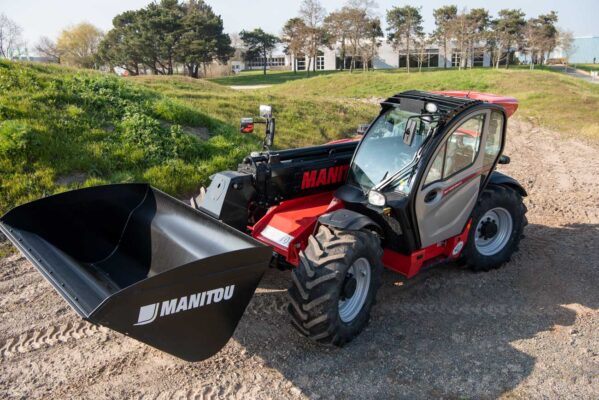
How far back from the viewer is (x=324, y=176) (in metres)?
4.70

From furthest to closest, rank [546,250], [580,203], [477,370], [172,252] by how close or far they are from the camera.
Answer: [580,203]
[546,250]
[172,252]
[477,370]

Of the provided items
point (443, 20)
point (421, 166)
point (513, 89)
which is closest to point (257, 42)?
point (443, 20)

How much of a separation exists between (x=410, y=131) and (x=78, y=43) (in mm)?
59612

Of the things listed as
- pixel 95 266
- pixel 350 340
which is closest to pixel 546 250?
pixel 350 340

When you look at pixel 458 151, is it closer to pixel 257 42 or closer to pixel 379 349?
pixel 379 349

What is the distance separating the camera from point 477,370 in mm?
3717

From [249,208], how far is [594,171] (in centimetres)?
817

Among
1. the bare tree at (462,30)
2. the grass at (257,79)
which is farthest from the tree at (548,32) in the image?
the grass at (257,79)

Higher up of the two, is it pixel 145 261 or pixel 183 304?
pixel 183 304

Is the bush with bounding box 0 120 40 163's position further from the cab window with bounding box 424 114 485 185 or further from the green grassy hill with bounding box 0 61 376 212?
the cab window with bounding box 424 114 485 185

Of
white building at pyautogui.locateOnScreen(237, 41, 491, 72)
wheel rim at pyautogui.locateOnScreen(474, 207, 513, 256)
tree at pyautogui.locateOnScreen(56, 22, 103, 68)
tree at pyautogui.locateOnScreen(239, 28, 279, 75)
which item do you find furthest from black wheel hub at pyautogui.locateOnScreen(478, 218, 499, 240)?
tree at pyautogui.locateOnScreen(239, 28, 279, 75)

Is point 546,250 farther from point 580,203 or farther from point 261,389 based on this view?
point 261,389

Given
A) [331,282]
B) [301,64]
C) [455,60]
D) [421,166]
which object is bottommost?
[331,282]

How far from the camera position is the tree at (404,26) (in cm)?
5025
